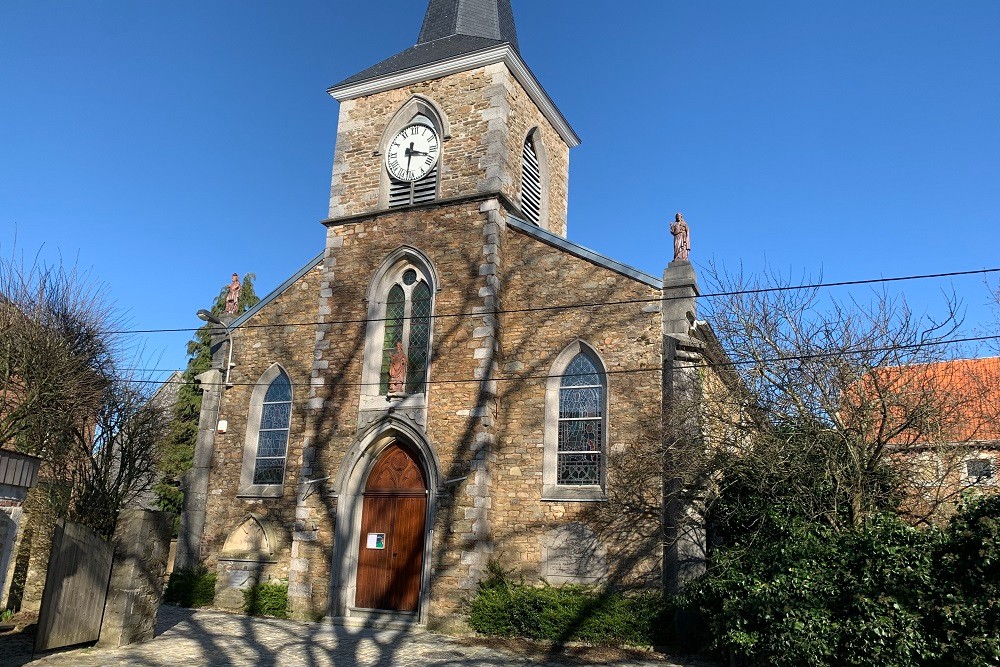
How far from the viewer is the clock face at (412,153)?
1684 cm

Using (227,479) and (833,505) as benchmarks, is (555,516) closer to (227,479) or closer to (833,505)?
(833,505)

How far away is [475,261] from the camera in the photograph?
51.0 feet

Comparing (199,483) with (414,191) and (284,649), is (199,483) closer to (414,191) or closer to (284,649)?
(284,649)

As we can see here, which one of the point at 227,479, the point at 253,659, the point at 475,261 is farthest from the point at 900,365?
the point at 227,479

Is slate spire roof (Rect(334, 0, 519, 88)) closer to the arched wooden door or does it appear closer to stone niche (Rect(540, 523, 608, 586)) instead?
the arched wooden door

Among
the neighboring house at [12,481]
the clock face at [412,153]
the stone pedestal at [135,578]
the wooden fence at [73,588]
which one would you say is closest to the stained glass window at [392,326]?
the clock face at [412,153]

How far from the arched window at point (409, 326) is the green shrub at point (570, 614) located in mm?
4250

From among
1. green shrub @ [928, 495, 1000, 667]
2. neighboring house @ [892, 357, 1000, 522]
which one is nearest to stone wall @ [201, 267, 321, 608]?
neighboring house @ [892, 357, 1000, 522]

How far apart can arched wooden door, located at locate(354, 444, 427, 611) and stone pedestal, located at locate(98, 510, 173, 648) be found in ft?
13.0

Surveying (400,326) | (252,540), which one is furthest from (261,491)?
(400,326)

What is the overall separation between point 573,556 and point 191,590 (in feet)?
25.5

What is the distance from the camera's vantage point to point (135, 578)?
1155cm

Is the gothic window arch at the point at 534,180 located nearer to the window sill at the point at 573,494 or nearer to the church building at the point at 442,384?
the church building at the point at 442,384

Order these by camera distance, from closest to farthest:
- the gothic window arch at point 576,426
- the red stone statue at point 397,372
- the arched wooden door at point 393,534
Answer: the gothic window arch at point 576,426
the arched wooden door at point 393,534
the red stone statue at point 397,372
